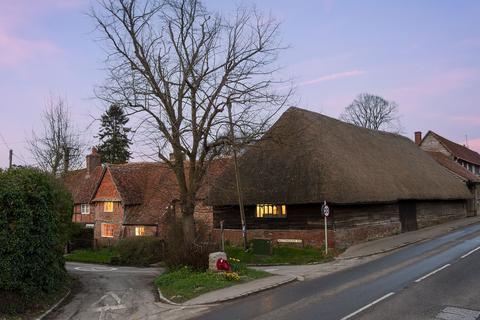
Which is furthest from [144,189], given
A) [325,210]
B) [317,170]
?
[325,210]

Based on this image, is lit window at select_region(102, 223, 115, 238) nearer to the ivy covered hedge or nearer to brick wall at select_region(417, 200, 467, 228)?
brick wall at select_region(417, 200, 467, 228)

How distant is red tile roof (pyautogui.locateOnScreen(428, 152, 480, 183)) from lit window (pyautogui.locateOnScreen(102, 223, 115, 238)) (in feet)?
115

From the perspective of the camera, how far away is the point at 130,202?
144ft

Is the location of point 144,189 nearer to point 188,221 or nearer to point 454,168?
point 188,221

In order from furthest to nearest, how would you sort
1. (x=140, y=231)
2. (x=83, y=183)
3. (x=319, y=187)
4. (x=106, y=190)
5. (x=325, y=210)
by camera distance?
(x=83, y=183), (x=106, y=190), (x=140, y=231), (x=319, y=187), (x=325, y=210)

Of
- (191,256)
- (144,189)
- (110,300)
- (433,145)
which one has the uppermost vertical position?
(433,145)

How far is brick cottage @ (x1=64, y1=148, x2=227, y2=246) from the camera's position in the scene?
4075 cm

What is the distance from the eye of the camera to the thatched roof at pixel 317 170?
91.6 ft

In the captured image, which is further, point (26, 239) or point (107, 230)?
point (107, 230)

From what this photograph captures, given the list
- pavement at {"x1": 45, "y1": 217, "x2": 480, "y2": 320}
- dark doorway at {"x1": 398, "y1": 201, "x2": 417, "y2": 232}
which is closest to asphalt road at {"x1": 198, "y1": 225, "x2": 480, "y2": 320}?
pavement at {"x1": 45, "y1": 217, "x2": 480, "y2": 320}

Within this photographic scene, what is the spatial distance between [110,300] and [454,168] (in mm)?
45809

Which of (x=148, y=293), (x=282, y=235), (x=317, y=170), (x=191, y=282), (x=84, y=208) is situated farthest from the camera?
(x=84, y=208)

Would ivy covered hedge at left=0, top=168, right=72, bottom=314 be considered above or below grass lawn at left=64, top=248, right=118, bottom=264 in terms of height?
above

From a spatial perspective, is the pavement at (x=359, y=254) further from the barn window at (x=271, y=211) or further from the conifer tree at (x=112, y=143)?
the conifer tree at (x=112, y=143)
